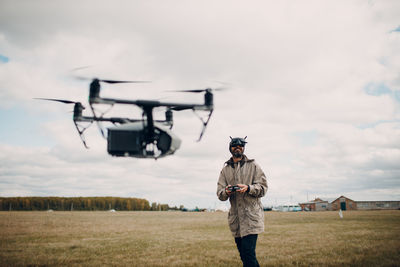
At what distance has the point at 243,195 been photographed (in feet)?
17.5

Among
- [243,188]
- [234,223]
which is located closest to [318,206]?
[234,223]

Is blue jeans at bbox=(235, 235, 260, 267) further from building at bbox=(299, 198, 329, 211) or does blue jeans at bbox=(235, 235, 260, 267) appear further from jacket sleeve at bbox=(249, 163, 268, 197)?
building at bbox=(299, 198, 329, 211)

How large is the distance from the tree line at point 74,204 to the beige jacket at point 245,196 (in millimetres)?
126321

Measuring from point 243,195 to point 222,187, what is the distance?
1.84 feet

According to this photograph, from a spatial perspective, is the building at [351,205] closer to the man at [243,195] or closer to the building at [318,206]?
the building at [318,206]

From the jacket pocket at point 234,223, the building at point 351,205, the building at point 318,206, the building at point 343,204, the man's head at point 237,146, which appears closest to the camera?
the jacket pocket at point 234,223

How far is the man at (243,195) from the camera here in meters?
5.04

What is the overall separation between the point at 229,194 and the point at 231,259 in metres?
4.35

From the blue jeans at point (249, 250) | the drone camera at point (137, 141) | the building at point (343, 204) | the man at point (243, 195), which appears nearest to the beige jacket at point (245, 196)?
the man at point (243, 195)

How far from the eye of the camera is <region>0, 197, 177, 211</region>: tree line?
117m

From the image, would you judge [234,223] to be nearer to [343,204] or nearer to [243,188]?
[243,188]

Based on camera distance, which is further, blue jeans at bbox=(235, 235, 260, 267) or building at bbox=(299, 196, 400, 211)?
building at bbox=(299, 196, 400, 211)

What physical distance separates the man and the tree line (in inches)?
4975

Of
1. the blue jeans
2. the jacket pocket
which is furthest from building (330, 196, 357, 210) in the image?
the blue jeans
